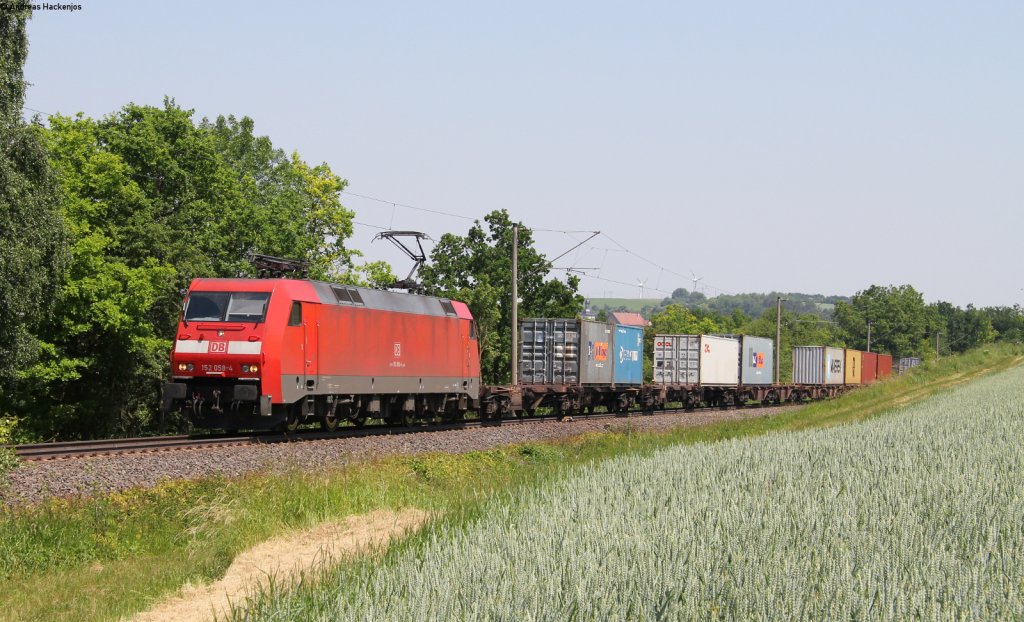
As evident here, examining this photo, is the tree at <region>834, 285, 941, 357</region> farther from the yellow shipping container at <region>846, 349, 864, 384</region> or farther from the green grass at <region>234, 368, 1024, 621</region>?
the green grass at <region>234, 368, 1024, 621</region>

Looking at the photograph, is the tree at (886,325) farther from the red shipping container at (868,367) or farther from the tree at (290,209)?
the tree at (290,209)

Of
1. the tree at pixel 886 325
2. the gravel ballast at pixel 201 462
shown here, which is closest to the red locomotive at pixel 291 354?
the gravel ballast at pixel 201 462

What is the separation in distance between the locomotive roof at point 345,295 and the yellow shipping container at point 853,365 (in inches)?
1748

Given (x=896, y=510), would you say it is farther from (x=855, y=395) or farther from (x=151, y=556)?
(x=855, y=395)

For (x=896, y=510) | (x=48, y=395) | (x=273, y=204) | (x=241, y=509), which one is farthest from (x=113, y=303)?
(x=896, y=510)

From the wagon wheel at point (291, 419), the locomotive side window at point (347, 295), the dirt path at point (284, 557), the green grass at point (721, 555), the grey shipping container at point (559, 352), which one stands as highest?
the locomotive side window at point (347, 295)

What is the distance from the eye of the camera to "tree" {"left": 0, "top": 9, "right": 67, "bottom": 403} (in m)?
31.5

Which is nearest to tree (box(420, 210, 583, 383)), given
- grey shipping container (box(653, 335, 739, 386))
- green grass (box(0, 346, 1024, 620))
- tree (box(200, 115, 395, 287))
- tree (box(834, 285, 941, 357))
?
tree (box(200, 115, 395, 287))

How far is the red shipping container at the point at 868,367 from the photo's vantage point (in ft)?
249

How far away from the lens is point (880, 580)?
5781 millimetres

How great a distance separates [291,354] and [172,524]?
10.2 metres

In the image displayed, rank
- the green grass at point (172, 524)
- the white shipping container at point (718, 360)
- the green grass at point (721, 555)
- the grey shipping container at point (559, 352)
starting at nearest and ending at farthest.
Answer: the green grass at point (721, 555) → the green grass at point (172, 524) → the grey shipping container at point (559, 352) → the white shipping container at point (718, 360)

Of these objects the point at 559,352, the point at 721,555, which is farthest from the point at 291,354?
the point at 721,555

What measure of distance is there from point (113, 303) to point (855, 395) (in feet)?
115
